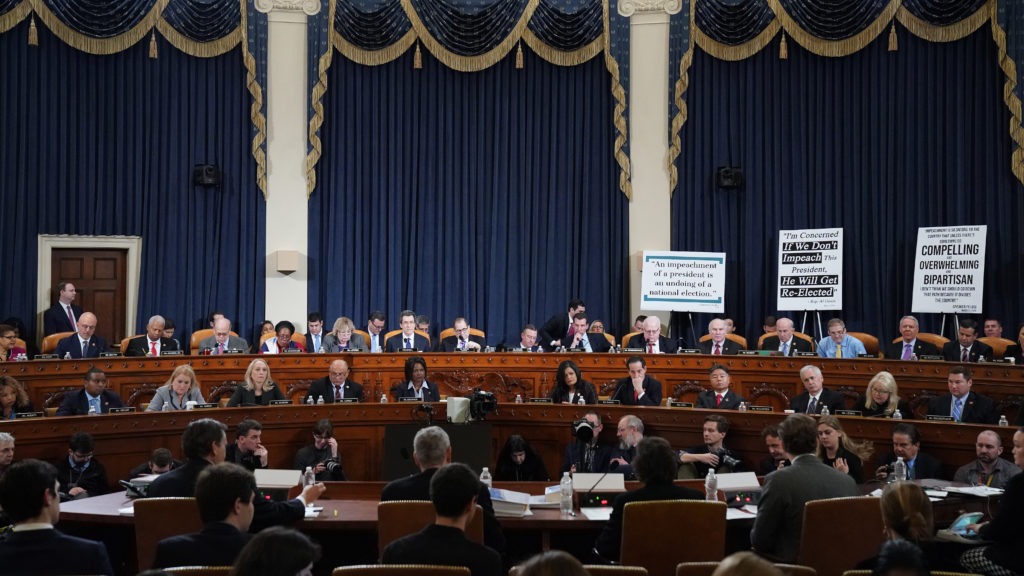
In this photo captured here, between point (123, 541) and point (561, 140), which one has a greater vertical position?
point (561, 140)

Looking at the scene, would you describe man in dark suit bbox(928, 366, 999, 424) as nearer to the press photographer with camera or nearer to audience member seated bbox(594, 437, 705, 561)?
audience member seated bbox(594, 437, 705, 561)

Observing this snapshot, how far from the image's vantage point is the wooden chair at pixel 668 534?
468cm

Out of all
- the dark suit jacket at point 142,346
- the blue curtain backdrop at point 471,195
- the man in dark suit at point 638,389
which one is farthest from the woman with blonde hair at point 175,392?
the blue curtain backdrop at point 471,195

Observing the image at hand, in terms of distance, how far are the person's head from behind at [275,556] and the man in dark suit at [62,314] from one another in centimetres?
1005

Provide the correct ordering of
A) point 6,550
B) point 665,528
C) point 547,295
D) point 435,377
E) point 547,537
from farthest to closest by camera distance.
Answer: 1. point 547,295
2. point 435,377
3. point 547,537
4. point 665,528
5. point 6,550

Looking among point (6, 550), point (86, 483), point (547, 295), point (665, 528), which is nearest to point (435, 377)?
point (547, 295)

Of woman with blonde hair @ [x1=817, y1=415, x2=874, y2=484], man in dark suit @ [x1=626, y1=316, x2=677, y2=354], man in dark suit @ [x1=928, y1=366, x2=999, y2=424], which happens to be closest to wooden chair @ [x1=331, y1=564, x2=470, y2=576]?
woman with blonde hair @ [x1=817, y1=415, x2=874, y2=484]

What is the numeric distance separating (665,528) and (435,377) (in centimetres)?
611

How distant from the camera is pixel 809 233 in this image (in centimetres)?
1227

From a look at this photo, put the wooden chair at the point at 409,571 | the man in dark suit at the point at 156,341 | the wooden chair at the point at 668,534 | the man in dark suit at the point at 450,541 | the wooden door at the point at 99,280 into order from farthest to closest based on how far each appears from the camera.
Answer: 1. the wooden door at the point at 99,280
2. the man in dark suit at the point at 156,341
3. the wooden chair at the point at 668,534
4. the man in dark suit at the point at 450,541
5. the wooden chair at the point at 409,571

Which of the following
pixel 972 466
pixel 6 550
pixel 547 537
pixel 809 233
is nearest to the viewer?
pixel 6 550

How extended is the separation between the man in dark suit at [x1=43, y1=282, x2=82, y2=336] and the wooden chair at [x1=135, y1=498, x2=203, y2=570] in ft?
25.6

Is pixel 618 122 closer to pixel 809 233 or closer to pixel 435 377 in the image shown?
pixel 809 233

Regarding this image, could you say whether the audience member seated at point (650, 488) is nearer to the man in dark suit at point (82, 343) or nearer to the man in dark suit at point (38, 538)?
the man in dark suit at point (38, 538)
